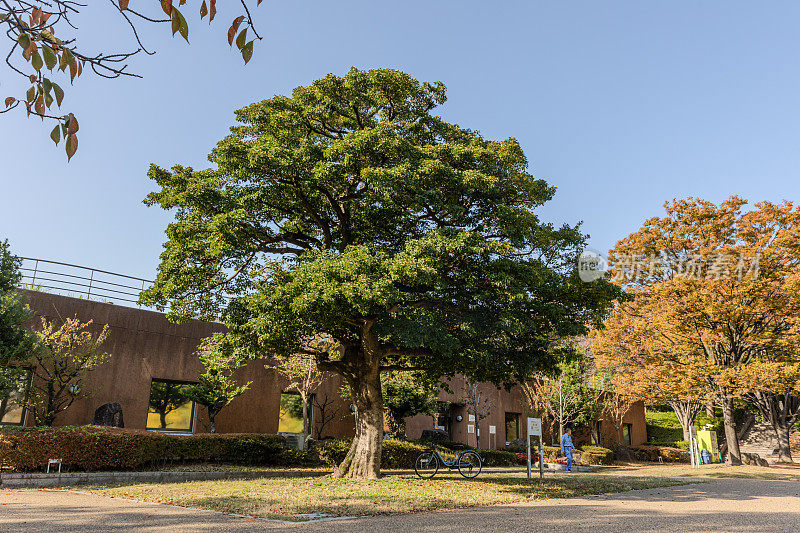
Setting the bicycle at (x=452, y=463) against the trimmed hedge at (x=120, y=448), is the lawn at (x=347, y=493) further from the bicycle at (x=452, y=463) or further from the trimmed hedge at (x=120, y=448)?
the trimmed hedge at (x=120, y=448)

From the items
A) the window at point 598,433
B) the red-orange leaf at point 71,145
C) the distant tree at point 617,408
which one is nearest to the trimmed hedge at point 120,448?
the red-orange leaf at point 71,145

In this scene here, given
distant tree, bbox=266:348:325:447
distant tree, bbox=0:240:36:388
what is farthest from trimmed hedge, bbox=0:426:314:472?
distant tree, bbox=266:348:325:447

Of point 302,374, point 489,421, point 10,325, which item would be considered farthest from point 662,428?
point 10,325

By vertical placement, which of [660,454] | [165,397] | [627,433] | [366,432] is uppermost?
[165,397]

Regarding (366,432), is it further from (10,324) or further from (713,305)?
(713,305)

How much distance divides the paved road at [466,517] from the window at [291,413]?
1071 cm

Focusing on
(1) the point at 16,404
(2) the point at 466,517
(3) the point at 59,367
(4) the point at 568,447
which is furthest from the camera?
(4) the point at 568,447

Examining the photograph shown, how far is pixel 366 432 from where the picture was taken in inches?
521

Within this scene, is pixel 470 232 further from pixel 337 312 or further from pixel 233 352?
pixel 233 352

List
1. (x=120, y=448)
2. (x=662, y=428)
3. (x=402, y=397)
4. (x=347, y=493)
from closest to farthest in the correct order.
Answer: (x=347, y=493) < (x=120, y=448) < (x=402, y=397) < (x=662, y=428)

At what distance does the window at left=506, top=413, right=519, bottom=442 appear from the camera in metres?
29.1

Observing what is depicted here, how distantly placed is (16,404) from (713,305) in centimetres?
2215

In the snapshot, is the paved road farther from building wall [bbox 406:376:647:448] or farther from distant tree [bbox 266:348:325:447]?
building wall [bbox 406:376:647:448]

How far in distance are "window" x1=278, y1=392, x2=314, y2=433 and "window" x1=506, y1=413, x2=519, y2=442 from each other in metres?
12.0
